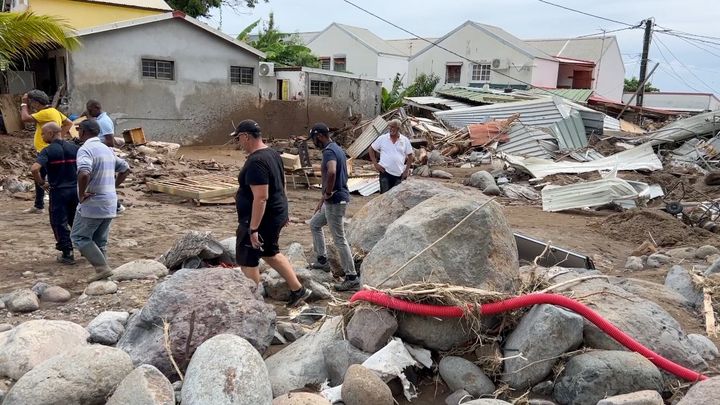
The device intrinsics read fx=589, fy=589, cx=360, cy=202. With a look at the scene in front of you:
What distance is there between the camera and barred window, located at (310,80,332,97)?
2166cm

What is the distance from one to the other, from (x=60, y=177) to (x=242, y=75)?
14.2 meters

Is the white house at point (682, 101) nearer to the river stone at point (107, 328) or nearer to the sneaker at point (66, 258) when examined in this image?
the sneaker at point (66, 258)

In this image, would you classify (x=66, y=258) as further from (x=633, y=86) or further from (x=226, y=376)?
(x=633, y=86)

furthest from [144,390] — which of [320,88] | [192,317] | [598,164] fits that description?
[320,88]

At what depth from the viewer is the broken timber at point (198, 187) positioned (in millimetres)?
10648

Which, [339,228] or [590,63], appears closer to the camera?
[339,228]

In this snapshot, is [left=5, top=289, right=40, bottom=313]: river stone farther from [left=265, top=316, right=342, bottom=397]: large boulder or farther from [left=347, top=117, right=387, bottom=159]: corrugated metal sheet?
[left=347, top=117, right=387, bottom=159]: corrugated metal sheet

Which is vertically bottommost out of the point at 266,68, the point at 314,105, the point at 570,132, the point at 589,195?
the point at 589,195

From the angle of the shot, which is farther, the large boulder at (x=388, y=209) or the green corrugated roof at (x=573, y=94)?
the green corrugated roof at (x=573, y=94)

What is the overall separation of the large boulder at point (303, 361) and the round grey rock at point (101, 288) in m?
2.11

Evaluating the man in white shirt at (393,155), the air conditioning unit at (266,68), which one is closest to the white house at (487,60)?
the air conditioning unit at (266,68)

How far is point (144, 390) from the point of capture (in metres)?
3.09

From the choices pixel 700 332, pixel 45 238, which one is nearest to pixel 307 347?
pixel 700 332

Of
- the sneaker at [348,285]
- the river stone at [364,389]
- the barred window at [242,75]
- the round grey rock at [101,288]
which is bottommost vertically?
the sneaker at [348,285]
